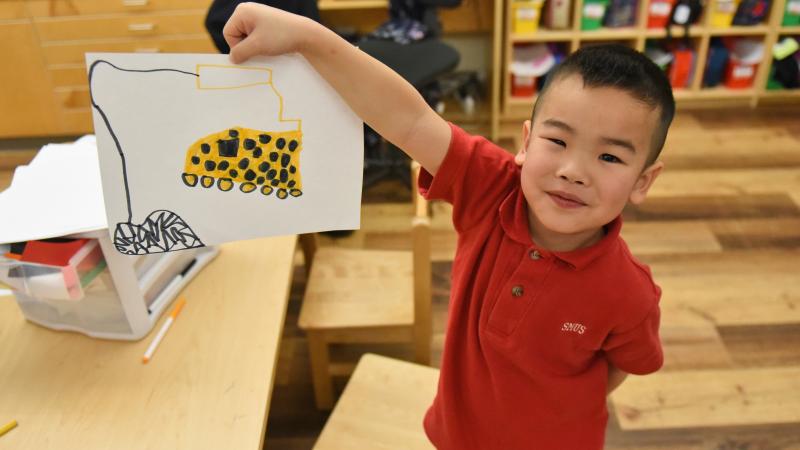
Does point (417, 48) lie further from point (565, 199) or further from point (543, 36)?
point (565, 199)

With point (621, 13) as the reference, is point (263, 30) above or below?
above

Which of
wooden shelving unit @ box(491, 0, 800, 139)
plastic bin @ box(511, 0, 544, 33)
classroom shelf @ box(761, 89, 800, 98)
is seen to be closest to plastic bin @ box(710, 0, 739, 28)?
wooden shelving unit @ box(491, 0, 800, 139)

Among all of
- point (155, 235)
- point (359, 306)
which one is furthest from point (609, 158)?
point (359, 306)

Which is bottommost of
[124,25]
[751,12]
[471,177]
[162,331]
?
[162,331]

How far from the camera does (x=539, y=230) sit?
33.4 inches

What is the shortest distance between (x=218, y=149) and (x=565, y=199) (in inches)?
17.2

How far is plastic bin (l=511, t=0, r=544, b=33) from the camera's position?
3189 mm

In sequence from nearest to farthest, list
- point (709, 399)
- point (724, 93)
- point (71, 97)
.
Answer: point (709, 399)
point (71, 97)
point (724, 93)

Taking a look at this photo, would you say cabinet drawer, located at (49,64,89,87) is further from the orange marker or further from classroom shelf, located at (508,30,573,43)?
the orange marker

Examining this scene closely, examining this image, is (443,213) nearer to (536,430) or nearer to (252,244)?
(252,244)

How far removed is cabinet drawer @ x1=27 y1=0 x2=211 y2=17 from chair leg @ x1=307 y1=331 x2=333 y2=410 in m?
1.87

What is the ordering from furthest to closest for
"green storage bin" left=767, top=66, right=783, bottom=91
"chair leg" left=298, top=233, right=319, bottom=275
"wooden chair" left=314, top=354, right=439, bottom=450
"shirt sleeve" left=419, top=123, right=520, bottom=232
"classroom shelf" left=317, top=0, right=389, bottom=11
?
"green storage bin" left=767, top=66, right=783, bottom=91 < "classroom shelf" left=317, top=0, right=389, bottom=11 < "chair leg" left=298, top=233, right=319, bottom=275 < "wooden chair" left=314, top=354, right=439, bottom=450 < "shirt sleeve" left=419, top=123, right=520, bottom=232

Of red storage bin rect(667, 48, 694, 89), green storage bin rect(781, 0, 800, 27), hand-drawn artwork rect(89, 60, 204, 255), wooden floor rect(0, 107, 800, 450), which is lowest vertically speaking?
wooden floor rect(0, 107, 800, 450)

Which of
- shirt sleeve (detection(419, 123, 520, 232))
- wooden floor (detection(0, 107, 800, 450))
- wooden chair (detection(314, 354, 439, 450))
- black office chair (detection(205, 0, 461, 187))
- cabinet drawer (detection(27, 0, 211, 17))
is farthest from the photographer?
cabinet drawer (detection(27, 0, 211, 17))
